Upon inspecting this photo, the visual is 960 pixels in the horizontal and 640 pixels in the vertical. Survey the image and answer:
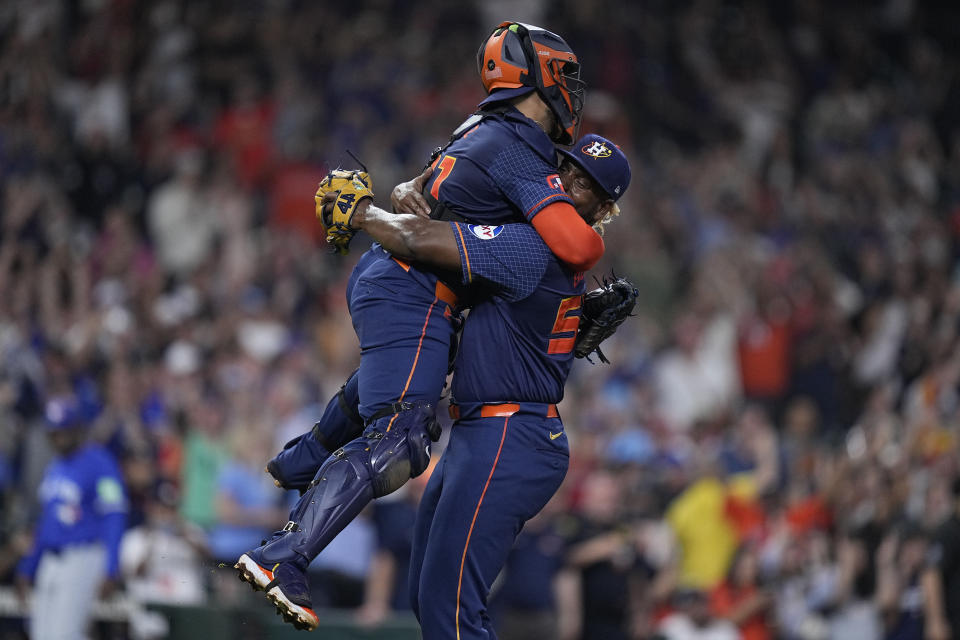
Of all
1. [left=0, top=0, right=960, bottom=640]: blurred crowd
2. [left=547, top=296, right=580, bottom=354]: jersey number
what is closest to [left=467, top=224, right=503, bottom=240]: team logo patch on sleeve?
[left=547, top=296, right=580, bottom=354]: jersey number

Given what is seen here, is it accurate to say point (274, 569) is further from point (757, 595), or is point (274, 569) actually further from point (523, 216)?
point (757, 595)

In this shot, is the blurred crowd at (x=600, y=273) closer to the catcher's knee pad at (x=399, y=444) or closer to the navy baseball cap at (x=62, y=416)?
the navy baseball cap at (x=62, y=416)

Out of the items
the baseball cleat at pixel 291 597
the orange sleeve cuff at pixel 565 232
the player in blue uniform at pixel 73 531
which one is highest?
the orange sleeve cuff at pixel 565 232

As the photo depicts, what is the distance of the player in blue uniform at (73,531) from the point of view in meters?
9.57

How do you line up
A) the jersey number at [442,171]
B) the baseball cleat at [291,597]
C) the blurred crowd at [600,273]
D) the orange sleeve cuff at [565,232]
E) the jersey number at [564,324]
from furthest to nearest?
the blurred crowd at [600,273] < the jersey number at [564,324] < the jersey number at [442,171] < the orange sleeve cuff at [565,232] < the baseball cleat at [291,597]

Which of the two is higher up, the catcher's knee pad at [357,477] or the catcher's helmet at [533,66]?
the catcher's helmet at [533,66]

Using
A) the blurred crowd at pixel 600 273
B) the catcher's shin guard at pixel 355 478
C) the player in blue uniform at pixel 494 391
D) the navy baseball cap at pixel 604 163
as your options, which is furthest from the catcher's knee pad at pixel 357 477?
the blurred crowd at pixel 600 273

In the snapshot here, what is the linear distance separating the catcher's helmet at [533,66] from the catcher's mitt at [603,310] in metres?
0.71

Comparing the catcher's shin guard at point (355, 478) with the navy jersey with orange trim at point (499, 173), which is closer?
the catcher's shin guard at point (355, 478)

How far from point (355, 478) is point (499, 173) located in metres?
1.30

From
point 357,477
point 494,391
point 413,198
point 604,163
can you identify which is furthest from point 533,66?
point 357,477

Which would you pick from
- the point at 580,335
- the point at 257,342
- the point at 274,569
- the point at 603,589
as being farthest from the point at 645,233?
the point at 274,569

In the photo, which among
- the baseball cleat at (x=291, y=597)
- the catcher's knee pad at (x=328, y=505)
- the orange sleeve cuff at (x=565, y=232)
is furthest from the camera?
the orange sleeve cuff at (x=565, y=232)

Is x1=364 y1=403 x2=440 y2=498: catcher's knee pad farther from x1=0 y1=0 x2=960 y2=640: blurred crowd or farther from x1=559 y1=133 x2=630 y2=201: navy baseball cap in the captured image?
x1=0 y1=0 x2=960 y2=640: blurred crowd
